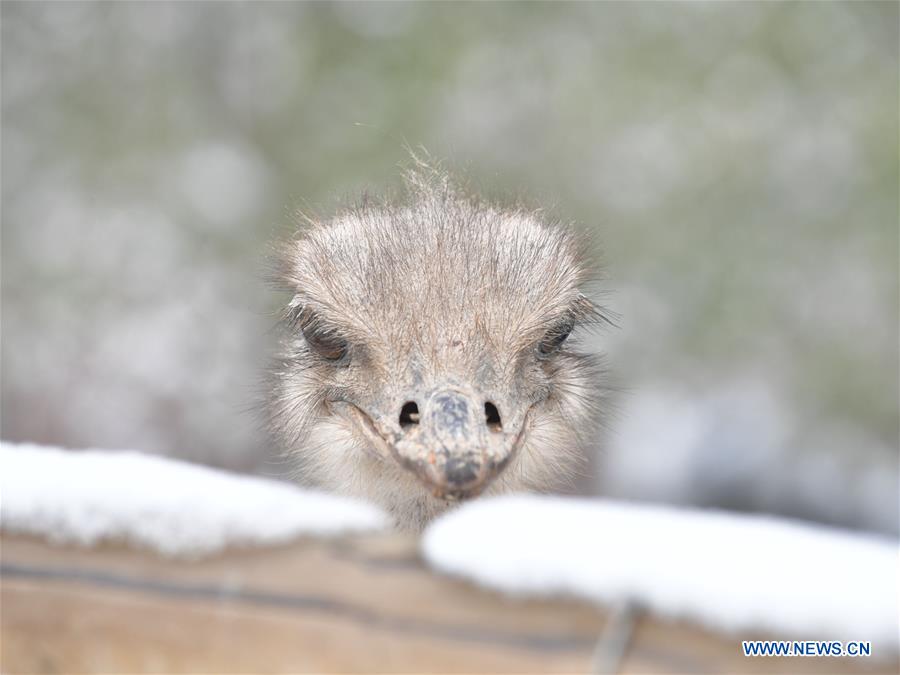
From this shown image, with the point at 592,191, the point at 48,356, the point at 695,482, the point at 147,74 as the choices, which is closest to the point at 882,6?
the point at 592,191

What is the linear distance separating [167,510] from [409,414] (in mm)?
859

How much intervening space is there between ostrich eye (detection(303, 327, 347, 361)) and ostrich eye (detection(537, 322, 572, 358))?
0.31m

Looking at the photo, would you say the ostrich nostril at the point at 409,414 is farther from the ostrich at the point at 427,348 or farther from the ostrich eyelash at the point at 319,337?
the ostrich eyelash at the point at 319,337

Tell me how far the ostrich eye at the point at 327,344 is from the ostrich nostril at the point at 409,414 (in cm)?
25

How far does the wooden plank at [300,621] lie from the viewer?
727 mm

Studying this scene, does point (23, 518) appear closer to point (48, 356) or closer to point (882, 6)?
point (48, 356)

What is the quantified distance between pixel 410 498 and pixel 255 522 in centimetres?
99

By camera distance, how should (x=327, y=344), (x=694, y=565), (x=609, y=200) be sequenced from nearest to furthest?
(x=694, y=565) → (x=327, y=344) → (x=609, y=200)

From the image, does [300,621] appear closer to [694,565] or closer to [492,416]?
[694,565]

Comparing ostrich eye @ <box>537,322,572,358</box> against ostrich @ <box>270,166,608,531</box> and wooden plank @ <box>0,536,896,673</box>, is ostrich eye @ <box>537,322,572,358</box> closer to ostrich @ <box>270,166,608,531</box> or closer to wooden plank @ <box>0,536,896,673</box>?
ostrich @ <box>270,166,608,531</box>

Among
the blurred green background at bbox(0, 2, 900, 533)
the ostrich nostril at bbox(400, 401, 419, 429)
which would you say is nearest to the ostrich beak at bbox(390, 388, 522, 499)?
the ostrich nostril at bbox(400, 401, 419, 429)

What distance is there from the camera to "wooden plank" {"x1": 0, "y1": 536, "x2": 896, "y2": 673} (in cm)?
73

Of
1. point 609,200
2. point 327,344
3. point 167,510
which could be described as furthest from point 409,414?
point 609,200

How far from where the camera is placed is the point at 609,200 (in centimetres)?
559
